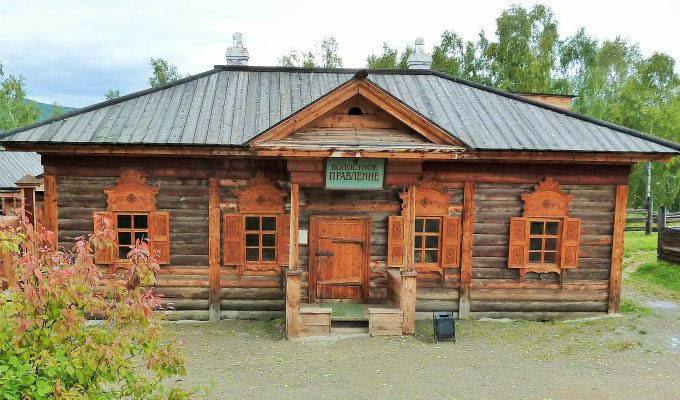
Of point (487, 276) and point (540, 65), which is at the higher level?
point (540, 65)

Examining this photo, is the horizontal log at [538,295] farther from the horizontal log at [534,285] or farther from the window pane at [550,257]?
the window pane at [550,257]

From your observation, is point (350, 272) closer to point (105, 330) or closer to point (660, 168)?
point (105, 330)

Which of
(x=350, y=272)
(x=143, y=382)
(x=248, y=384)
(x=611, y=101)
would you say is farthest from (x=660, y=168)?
(x=143, y=382)

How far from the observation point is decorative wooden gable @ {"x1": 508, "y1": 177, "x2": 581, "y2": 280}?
10.6m

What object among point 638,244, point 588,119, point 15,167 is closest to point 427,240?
point 588,119

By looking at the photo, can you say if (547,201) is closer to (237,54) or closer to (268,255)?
(268,255)

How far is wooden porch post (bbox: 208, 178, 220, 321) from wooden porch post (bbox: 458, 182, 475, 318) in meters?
5.15

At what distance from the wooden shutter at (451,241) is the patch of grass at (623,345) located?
3211 millimetres

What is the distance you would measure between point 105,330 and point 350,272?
724cm

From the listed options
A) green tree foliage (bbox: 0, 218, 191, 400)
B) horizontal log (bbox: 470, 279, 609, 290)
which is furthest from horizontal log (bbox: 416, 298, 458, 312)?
green tree foliage (bbox: 0, 218, 191, 400)

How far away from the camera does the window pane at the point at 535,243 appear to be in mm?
10789

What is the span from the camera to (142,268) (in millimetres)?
3619

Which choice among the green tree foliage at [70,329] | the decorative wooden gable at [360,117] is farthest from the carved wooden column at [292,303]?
the green tree foliage at [70,329]

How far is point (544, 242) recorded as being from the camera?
Answer: 10742mm
